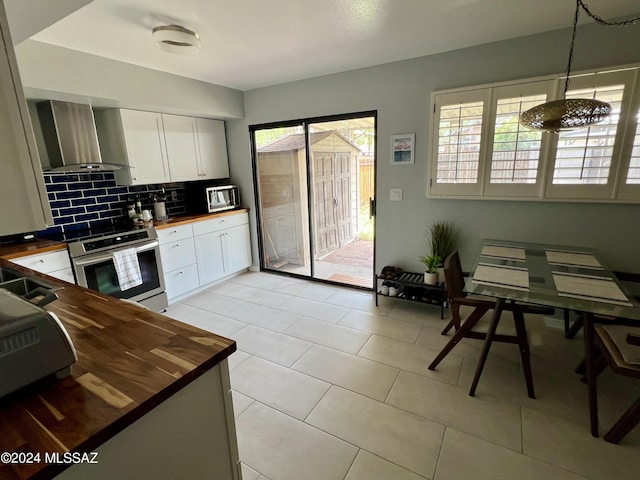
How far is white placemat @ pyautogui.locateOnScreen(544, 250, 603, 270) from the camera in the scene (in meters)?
2.17

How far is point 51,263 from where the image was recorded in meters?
2.46

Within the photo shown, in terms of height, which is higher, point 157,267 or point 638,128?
point 638,128

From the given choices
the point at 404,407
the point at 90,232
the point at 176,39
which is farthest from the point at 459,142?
the point at 90,232

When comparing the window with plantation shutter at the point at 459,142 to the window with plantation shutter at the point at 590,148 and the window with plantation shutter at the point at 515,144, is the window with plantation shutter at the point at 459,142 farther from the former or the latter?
the window with plantation shutter at the point at 590,148

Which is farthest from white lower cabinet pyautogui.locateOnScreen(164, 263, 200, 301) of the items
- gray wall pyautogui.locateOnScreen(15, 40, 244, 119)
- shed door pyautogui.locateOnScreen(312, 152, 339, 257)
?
gray wall pyautogui.locateOnScreen(15, 40, 244, 119)

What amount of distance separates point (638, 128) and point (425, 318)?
7.24 feet

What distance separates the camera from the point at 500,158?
2.70m

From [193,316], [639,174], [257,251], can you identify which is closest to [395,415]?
[193,316]

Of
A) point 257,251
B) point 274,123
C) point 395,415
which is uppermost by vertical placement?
point 274,123

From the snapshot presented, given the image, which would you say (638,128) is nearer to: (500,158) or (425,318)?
(500,158)

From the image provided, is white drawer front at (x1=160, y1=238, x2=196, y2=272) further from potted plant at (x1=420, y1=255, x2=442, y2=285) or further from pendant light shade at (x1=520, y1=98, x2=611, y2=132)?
pendant light shade at (x1=520, y1=98, x2=611, y2=132)

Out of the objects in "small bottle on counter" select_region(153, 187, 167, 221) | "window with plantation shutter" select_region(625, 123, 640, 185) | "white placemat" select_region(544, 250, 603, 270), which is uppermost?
"window with plantation shutter" select_region(625, 123, 640, 185)

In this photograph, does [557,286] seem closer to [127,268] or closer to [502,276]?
[502,276]

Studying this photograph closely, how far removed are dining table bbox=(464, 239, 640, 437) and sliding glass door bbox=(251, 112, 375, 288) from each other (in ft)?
5.35
